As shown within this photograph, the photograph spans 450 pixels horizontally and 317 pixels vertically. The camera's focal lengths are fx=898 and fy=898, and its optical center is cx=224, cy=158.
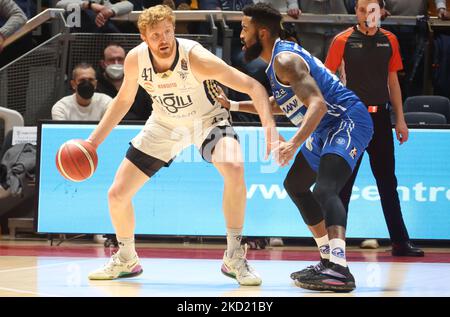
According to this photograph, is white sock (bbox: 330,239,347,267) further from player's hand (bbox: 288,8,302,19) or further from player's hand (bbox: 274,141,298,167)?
player's hand (bbox: 288,8,302,19)

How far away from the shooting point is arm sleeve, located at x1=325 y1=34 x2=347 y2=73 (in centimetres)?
830

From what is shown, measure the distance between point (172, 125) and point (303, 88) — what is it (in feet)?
3.76

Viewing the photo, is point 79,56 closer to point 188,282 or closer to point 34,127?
point 34,127

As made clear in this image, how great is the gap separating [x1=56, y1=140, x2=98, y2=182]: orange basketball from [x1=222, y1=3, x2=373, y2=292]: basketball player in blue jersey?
1288mm

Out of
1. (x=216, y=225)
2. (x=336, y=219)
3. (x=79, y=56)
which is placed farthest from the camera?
(x=79, y=56)

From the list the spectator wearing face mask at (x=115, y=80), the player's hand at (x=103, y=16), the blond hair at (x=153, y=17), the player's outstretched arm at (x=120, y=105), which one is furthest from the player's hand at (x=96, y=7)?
the blond hair at (x=153, y=17)

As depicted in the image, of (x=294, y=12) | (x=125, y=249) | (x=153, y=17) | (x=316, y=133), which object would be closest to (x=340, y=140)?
(x=316, y=133)

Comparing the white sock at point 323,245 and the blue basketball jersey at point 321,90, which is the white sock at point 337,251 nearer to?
the white sock at point 323,245

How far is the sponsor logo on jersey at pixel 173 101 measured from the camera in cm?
624

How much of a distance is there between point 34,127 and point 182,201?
199 cm

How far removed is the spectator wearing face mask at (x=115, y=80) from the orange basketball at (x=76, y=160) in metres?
3.80

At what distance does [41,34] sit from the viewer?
37.3ft

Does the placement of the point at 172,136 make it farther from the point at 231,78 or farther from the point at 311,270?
the point at 311,270
